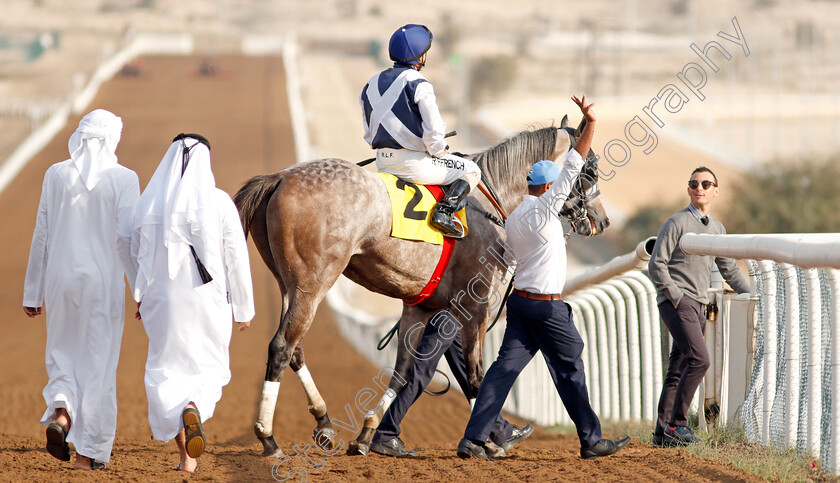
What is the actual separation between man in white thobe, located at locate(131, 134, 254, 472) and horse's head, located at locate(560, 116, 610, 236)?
96.1 inches

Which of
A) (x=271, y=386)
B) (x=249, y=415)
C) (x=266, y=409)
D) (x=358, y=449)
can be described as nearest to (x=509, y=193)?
(x=358, y=449)

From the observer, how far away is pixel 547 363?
228 inches

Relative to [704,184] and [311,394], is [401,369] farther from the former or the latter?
[704,184]

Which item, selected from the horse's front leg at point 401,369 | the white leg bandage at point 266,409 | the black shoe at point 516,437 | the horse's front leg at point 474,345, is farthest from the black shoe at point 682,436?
the white leg bandage at point 266,409

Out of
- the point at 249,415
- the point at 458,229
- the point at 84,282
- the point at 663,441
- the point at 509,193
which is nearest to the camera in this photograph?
the point at 84,282

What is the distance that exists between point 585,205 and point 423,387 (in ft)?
5.72

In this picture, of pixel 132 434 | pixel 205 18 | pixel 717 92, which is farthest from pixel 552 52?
pixel 132 434

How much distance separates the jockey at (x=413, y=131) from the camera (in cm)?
638

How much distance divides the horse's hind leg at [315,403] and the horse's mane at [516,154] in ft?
6.21

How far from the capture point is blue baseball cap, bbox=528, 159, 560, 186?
599 cm

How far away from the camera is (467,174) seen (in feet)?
21.7

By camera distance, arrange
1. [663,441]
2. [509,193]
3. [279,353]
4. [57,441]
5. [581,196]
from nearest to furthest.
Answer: [57,441] → [279,353] → [663,441] → [581,196] → [509,193]

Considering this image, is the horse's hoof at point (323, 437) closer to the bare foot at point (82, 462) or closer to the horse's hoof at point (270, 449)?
the horse's hoof at point (270, 449)

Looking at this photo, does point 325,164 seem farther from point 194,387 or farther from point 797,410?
point 797,410
